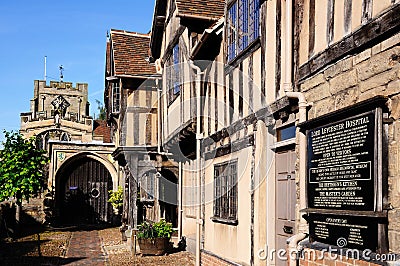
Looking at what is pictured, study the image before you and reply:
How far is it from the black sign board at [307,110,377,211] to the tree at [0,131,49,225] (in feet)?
59.6

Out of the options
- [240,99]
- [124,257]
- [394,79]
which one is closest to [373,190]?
[394,79]

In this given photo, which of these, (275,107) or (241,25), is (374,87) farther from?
(241,25)

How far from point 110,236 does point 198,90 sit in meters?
11.4

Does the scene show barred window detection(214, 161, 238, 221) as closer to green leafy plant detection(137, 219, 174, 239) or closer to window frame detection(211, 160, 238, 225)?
window frame detection(211, 160, 238, 225)

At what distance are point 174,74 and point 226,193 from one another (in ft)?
20.8

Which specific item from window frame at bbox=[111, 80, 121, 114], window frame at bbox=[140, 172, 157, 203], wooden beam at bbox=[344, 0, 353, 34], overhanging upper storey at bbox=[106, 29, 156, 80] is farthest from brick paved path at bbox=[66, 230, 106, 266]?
wooden beam at bbox=[344, 0, 353, 34]

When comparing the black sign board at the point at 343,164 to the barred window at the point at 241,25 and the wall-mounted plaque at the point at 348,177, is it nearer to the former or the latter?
the wall-mounted plaque at the point at 348,177

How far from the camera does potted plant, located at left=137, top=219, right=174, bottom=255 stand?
15375 millimetres

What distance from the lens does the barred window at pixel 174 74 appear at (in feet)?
50.8

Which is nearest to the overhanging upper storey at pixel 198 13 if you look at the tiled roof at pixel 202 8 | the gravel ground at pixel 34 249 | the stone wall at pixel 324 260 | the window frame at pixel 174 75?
the tiled roof at pixel 202 8

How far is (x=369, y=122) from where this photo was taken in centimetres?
518

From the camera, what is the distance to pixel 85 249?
1777 cm

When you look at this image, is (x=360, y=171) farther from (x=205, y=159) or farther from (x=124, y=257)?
(x=124, y=257)

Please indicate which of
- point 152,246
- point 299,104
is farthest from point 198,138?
point 299,104
